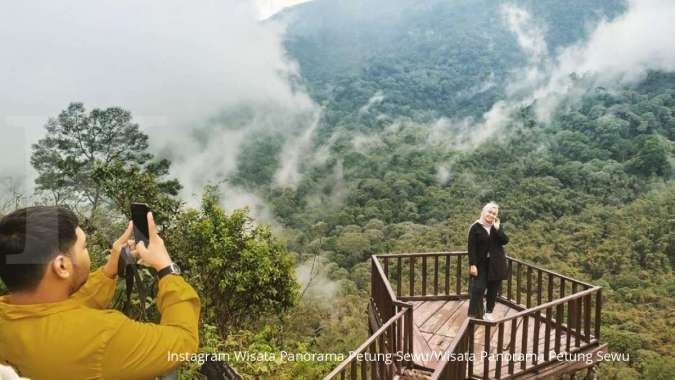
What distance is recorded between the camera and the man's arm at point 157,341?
107 centimetres

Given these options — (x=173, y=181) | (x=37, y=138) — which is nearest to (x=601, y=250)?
(x=173, y=181)

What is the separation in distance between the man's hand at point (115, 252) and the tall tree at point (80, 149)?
1059 cm

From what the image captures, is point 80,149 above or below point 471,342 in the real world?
above

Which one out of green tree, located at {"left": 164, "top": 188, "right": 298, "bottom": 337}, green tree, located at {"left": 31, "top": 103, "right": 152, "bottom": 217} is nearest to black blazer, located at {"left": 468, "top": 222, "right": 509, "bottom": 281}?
green tree, located at {"left": 164, "top": 188, "right": 298, "bottom": 337}

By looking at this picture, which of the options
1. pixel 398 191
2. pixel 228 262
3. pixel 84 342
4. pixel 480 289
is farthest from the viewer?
pixel 398 191

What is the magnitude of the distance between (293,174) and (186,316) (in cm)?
5319

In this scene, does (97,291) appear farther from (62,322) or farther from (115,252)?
(62,322)

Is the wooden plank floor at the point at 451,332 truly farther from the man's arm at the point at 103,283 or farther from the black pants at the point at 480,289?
the man's arm at the point at 103,283

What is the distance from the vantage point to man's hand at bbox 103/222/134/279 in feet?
4.43

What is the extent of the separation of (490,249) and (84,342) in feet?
13.8

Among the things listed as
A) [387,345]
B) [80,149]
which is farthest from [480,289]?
[80,149]

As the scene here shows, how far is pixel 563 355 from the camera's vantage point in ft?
14.2

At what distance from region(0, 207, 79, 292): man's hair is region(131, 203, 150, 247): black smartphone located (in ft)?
0.61

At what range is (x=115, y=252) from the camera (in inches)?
55.0
